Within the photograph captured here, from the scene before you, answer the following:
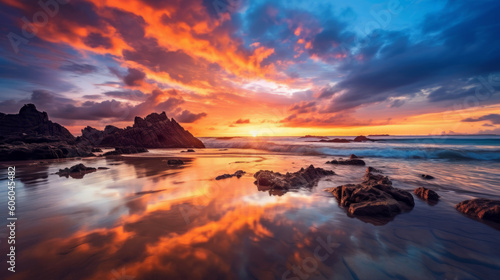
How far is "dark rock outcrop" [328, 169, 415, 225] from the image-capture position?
5.12 meters

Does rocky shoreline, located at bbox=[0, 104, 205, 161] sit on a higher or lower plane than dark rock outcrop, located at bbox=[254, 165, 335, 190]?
higher

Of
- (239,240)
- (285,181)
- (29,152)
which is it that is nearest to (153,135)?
(29,152)

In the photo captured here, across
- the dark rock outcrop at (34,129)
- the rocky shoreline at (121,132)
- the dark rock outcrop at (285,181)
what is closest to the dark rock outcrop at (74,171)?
the dark rock outcrop at (285,181)

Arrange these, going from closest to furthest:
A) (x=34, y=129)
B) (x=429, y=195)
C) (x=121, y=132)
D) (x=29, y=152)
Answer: (x=429, y=195) → (x=29, y=152) → (x=121, y=132) → (x=34, y=129)

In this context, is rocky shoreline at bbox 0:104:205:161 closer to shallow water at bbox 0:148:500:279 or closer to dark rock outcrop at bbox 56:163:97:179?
dark rock outcrop at bbox 56:163:97:179

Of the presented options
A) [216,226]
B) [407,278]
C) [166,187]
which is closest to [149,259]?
[216,226]

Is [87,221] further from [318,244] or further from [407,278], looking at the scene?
[407,278]

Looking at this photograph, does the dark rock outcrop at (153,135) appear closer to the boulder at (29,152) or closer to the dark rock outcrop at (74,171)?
the boulder at (29,152)

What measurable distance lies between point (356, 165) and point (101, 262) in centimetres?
1597

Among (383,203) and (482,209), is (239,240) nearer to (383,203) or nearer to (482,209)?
(383,203)

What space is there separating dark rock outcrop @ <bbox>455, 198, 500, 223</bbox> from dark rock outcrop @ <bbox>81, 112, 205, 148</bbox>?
51.0 metres

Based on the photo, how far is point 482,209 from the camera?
502cm

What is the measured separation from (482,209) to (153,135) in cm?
5234

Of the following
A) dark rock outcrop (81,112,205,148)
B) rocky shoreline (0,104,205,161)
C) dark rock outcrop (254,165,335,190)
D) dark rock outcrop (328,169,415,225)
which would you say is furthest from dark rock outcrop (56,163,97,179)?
dark rock outcrop (81,112,205,148)
